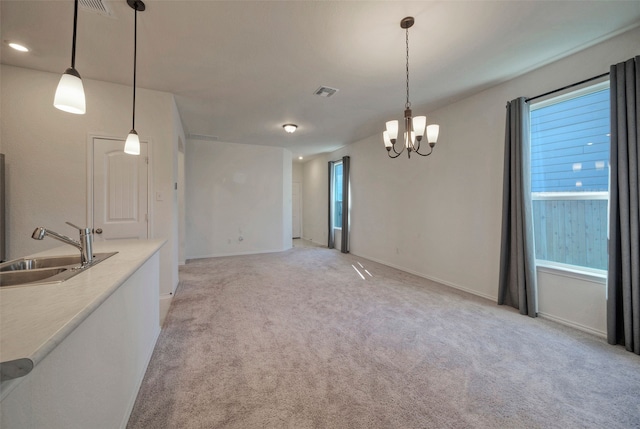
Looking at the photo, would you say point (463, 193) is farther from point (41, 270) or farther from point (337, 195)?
point (41, 270)

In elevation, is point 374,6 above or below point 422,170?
above

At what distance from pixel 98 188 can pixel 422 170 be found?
4.78 meters

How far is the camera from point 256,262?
224 inches

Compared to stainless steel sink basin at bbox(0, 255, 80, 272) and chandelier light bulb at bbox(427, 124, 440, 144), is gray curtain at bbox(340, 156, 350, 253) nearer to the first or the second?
chandelier light bulb at bbox(427, 124, 440, 144)

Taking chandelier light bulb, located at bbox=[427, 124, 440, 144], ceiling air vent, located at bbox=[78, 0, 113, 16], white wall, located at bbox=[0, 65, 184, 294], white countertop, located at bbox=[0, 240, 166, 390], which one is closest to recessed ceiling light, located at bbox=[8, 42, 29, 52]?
white wall, located at bbox=[0, 65, 184, 294]

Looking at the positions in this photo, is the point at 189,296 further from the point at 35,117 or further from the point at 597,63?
the point at 597,63

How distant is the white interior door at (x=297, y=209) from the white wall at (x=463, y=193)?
14.1ft

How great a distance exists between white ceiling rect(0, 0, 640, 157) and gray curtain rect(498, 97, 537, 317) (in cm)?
69

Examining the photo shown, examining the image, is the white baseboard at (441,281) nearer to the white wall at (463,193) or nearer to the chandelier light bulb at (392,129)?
the white wall at (463,193)

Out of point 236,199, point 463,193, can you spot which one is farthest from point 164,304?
point 463,193

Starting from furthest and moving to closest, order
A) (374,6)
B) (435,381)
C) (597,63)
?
1. (597,63)
2. (374,6)
3. (435,381)

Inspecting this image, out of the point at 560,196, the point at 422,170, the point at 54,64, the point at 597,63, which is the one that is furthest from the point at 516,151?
the point at 54,64

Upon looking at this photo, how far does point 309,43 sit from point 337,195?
5263 mm

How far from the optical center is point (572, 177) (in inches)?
110
